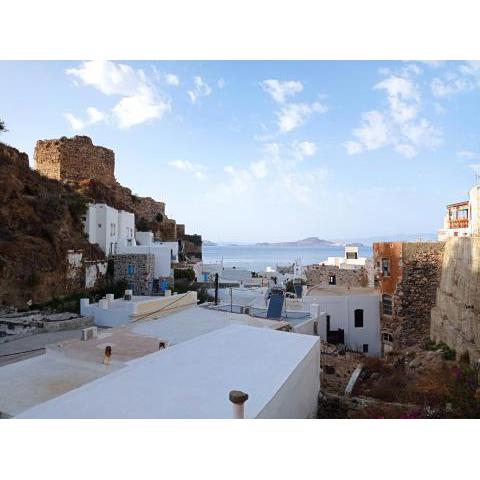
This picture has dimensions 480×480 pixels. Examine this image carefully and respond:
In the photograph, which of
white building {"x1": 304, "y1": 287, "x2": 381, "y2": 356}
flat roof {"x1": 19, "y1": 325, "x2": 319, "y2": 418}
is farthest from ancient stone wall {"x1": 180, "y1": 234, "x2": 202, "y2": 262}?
flat roof {"x1": 19, "y1": 325, "x2": 319, "y2": 418}

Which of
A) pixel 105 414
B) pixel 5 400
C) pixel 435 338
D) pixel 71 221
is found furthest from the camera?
pixel 71 221

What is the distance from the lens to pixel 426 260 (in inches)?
447

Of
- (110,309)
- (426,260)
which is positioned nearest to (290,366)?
(110,309)

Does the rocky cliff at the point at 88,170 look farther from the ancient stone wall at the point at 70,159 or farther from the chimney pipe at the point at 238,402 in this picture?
the chimney pipe at the point at 238,402

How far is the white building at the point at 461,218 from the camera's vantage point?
1549 cm

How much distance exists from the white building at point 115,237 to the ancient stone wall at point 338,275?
8.06 meters

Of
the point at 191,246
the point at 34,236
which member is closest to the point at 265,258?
the point at 191,246

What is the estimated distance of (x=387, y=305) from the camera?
12.3 meters

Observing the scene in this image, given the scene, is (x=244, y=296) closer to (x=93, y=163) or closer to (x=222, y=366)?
(x=222, y=366)

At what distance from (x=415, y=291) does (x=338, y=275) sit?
921 cm

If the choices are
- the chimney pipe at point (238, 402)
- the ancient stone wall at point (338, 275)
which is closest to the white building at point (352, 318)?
the ancient stone wall at point (338, 275)

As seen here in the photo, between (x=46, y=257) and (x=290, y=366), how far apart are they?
9.85 metres

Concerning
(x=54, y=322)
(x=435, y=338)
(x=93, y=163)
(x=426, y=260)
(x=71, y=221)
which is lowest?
(x=435, y=338)

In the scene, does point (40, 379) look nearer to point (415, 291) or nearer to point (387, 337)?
point (415, 291)
